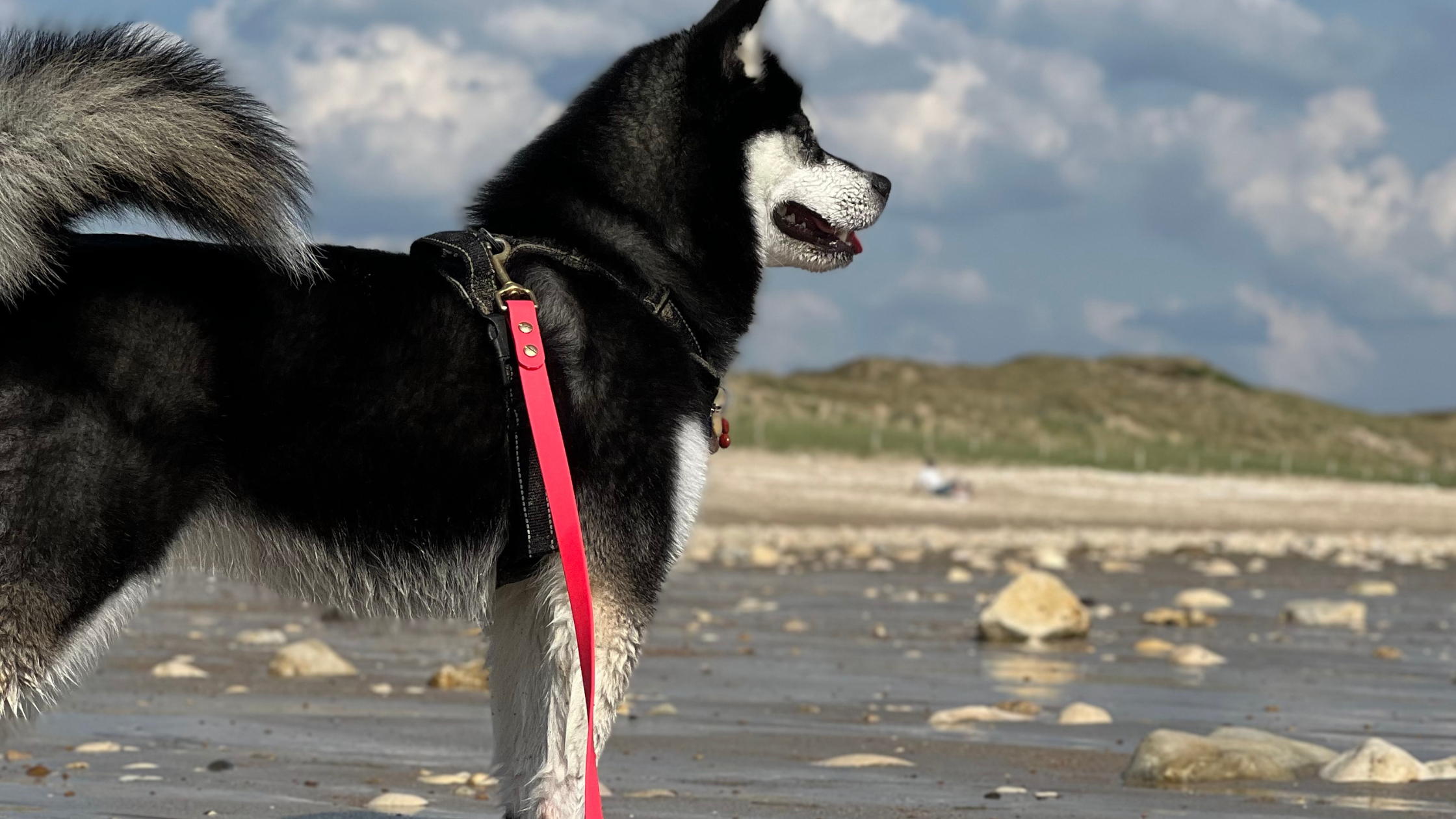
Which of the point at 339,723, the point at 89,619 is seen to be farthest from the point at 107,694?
the point at 89,619

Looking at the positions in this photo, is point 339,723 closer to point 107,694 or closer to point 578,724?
point 107,694

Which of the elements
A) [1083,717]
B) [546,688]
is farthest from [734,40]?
[1083,717]

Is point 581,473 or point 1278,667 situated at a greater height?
point 581,473

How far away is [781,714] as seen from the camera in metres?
8.37

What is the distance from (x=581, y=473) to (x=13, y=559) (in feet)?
4.80

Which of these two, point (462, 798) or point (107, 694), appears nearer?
point (462, 798)

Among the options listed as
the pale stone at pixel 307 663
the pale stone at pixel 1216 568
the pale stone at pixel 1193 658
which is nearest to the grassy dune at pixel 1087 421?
the pale stone at pixel 1216 568

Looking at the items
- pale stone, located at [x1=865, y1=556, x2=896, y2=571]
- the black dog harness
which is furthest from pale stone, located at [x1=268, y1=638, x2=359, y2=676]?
pale stone, located at [x1=865, y1=556, x2=896, y2=571]

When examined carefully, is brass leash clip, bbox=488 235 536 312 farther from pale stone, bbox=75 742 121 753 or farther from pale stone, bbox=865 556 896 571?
pale stone, bbox=865 556 896 571

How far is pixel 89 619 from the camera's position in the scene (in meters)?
3.94

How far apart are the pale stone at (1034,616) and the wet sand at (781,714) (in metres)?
0.17

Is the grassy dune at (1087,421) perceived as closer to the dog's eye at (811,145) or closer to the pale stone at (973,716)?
the pale stone at (973,716)

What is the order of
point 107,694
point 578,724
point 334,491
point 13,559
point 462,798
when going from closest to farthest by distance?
point 13,559, point 334,491, point 578,724, point 462,798, point 107,694

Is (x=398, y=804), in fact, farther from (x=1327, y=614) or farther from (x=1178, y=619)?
(x=1327, y=614)
